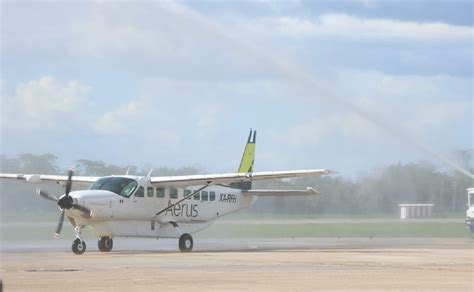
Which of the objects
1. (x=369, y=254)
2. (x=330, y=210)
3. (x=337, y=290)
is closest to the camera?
(x=337, y=290)

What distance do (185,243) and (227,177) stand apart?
3.35m

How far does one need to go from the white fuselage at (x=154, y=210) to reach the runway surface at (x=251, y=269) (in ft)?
3.27

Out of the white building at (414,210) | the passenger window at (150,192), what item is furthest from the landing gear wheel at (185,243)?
the white building at (414,210)

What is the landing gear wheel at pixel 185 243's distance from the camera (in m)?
44.4

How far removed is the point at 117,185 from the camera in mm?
43562

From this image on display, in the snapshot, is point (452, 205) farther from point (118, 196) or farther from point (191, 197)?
point (118, 196)

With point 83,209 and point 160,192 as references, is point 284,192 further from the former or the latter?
point 83,209

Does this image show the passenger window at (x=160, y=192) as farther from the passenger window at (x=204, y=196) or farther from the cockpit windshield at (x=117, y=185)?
the passenger window at (x=204, y=196)

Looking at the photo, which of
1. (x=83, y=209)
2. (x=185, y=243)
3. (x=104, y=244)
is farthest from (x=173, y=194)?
(x=83, y=209)

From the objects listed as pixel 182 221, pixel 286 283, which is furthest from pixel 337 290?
pixel 182 221

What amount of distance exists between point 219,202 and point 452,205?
748 inches

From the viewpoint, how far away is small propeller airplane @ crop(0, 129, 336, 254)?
4175 centimetres

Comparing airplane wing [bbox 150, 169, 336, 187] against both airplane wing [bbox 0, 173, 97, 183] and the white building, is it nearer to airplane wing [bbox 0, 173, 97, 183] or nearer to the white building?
airplane wing [bbox 0, 173, 97, 183]

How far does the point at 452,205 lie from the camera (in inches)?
2459
